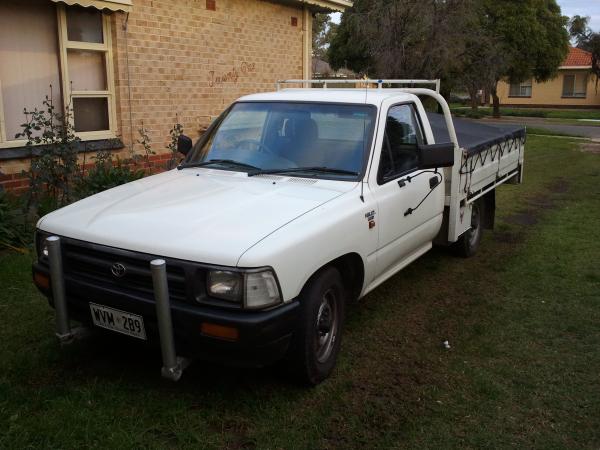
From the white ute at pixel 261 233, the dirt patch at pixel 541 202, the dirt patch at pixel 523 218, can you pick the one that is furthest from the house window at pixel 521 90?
the white ute at pixel 261 233

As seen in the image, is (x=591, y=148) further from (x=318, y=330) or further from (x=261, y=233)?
(x=261, y=233)

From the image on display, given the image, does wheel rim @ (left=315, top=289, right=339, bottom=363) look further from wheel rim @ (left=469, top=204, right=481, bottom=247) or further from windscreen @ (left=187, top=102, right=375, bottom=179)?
wheel rim @ (left=469, top=204, right=481, bottom=247)

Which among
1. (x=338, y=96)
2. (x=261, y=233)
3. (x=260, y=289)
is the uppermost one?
(x=338, y=96)

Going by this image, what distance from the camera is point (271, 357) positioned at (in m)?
3.45

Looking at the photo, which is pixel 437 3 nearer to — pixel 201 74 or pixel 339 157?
pixel 201 74

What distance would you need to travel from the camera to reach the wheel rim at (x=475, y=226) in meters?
7.09

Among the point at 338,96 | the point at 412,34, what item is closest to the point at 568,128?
the point at 412,34

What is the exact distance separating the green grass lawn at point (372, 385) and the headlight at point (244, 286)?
79 centimetres

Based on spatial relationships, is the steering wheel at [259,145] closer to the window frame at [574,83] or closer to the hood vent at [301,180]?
the hood vent at [301,180]

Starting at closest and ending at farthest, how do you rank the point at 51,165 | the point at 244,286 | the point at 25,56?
the point at 244,286 → the point at 51,165 → the point at 25,56

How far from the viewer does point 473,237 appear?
7.18 m

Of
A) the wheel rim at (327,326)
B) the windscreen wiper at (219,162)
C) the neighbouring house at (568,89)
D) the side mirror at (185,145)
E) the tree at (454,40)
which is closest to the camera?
the wheel rim at (327,326)

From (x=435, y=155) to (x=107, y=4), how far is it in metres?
5.42

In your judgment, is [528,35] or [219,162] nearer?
[219,162]
